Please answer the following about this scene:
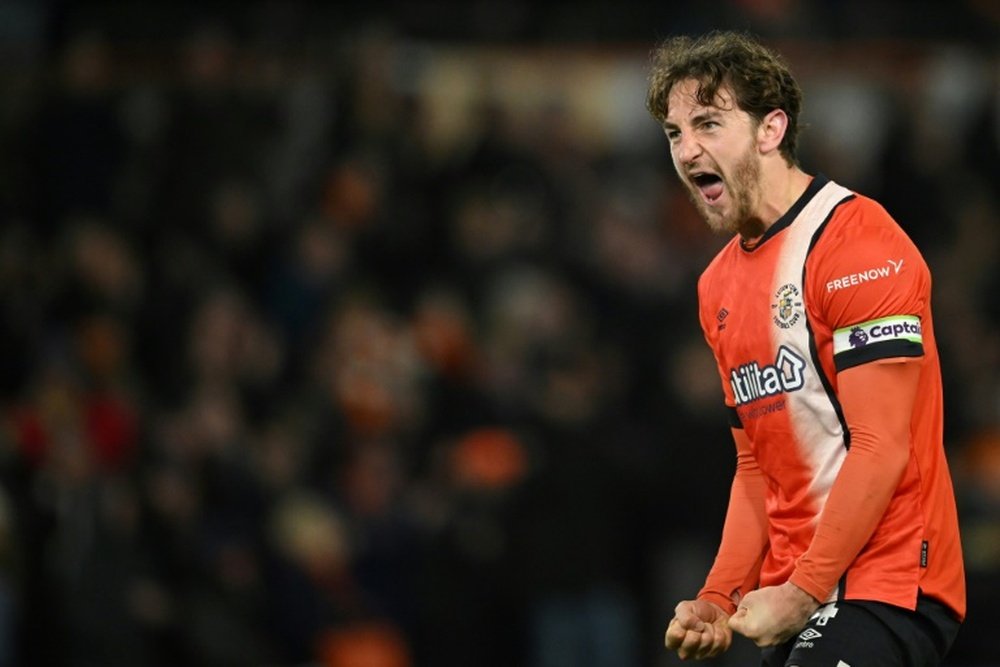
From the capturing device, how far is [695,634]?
427cm

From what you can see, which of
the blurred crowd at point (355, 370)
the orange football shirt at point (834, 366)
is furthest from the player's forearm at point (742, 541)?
the blurred crowd at point (355, 370)

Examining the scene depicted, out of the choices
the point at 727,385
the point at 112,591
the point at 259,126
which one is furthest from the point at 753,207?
the point at 259,126

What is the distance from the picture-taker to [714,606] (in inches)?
175

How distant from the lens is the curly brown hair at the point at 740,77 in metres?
4.32

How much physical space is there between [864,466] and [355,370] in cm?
712

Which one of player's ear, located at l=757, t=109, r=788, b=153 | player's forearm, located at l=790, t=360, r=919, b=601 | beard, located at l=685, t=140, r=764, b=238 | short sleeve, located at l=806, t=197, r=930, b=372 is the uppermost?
player's ear, located at l=757, t=109, r=788, b=153

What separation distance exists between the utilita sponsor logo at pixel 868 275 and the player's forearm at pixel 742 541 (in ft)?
2.19

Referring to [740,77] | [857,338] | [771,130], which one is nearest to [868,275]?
[857,338]

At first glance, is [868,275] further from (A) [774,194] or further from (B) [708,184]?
(B) [708,184]

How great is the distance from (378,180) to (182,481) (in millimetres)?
2781

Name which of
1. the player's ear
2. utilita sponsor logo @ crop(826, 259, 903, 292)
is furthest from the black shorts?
the player's ear

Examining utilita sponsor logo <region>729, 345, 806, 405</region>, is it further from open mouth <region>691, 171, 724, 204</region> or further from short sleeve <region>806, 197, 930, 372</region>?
open mouth <region>691, 171, 724, 204</region>

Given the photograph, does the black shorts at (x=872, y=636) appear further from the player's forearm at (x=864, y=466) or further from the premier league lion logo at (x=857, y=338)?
the premier league lion logo at (x=857, y=338)

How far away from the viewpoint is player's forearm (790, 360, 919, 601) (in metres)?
4.05
